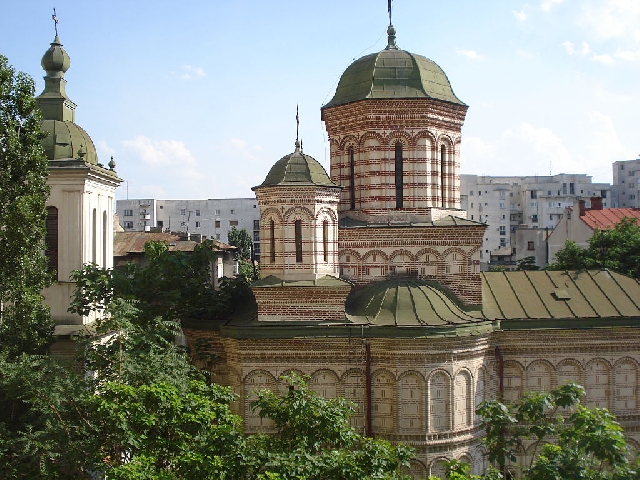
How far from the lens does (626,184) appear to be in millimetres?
77250

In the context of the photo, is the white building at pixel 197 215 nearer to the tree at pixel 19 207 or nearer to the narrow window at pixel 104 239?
the narrow window at pixel 104 239

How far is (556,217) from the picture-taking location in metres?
70.4

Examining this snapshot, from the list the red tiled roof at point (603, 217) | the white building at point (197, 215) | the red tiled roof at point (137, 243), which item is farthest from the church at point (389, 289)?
the white building at point (197, 215)

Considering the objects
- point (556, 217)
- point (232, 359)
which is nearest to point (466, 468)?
point (232, 359)

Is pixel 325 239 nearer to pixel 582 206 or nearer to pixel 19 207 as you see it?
pixel 19 207

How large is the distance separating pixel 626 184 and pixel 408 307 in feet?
225

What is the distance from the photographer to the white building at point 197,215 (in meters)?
68.8

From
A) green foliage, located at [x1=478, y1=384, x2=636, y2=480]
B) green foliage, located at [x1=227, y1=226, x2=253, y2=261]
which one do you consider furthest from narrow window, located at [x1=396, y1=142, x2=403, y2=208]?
green foliage, located at [x1=227, y1=226, x2=253, y2=261]

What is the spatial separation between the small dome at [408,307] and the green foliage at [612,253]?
17.6 m

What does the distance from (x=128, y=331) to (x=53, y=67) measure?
863 centimetres

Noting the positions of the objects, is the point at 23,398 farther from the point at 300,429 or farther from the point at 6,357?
the point at 300,429

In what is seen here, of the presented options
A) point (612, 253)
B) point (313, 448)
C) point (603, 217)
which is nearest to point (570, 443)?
point (313, 448)

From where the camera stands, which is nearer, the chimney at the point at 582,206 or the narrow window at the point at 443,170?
the narrow window at the point at 443,170

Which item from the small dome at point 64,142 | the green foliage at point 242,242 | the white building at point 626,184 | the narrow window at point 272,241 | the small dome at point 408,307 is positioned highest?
the white building at point 626,184
